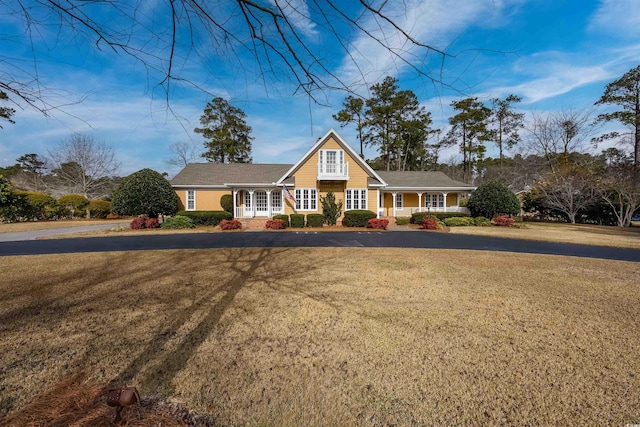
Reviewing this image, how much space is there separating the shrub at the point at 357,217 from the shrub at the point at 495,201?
1020 cm

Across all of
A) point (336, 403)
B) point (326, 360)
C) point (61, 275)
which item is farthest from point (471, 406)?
point (61, 275)

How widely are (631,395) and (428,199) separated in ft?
85.9

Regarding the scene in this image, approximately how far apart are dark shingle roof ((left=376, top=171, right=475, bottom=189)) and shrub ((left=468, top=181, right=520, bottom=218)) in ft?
8.31

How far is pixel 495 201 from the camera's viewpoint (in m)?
22.7

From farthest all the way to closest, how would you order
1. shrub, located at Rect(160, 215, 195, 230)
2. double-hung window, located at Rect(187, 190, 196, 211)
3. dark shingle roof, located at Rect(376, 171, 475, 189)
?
dark shingle roof, located at Rect(376, 171, 475, 189) → double-hung window, located at Rect(187, 190, 196, 211) → shrub, located at Rect(160, 215, 195, 230)

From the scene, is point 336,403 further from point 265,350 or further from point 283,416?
point 265,350

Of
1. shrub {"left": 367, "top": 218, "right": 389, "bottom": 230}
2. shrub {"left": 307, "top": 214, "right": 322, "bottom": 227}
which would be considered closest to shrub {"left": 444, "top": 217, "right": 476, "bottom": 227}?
shrub {"left": 367, "top": 218, "right": 389, "bottom": 230}

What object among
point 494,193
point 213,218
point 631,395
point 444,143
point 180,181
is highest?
point 444,143

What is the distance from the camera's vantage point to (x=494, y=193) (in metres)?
22.8

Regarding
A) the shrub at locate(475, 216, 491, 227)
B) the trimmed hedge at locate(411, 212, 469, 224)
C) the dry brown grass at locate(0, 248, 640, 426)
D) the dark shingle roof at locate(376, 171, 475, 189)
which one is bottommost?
the dry brown grass at locate(0, 248, 640, 426)

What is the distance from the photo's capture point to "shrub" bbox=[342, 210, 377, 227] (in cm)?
2070

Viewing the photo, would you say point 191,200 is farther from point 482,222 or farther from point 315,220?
point 482,222

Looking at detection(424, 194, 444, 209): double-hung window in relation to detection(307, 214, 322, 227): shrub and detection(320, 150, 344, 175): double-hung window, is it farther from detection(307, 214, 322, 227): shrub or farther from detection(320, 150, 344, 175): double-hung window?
detection(307, 214, 322, 227): shrub

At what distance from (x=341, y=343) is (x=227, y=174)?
2583cm
